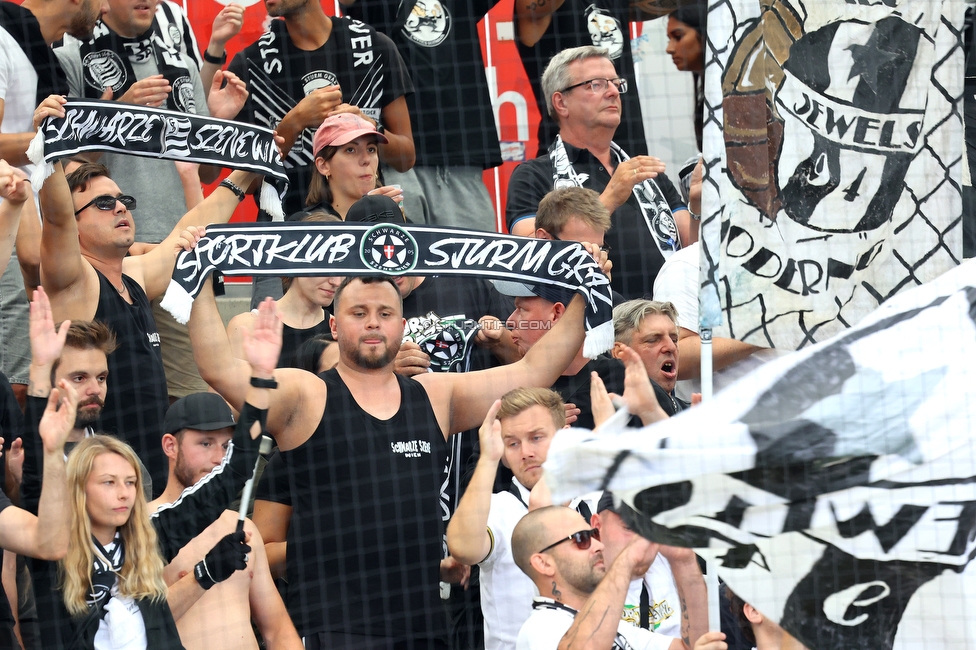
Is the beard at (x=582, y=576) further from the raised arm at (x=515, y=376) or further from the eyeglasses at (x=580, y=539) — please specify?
the raised arm at (x=515, y=376)

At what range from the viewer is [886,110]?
4348 millimetres

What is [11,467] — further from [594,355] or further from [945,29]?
[945,29]

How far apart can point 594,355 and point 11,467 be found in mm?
1731

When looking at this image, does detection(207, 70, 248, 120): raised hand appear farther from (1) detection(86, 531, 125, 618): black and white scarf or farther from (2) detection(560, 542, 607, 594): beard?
(2) detection(560, 542, 607, 594): beard

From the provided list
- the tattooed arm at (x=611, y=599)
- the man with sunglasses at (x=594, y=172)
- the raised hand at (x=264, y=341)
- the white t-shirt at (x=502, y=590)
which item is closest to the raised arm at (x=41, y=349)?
the raised hand at (x=264, y=341)

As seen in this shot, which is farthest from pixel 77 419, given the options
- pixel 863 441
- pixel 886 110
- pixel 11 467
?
pixel 886 110

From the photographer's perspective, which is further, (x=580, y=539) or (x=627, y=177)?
(x=627, y=177)

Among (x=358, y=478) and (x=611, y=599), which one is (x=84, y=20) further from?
(x=611, y=599)

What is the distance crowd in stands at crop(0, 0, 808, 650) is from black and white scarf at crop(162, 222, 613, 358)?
0.24ft

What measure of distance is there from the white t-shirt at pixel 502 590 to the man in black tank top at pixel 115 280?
110 centimetres

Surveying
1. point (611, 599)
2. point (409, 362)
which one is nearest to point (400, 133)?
point (409, 362)

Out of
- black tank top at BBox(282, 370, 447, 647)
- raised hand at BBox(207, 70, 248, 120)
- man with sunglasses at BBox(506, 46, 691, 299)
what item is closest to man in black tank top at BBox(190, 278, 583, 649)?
black tank top at BBox(282, 370, 447, 647)

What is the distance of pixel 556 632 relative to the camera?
363 cm

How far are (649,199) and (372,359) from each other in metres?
1.63
